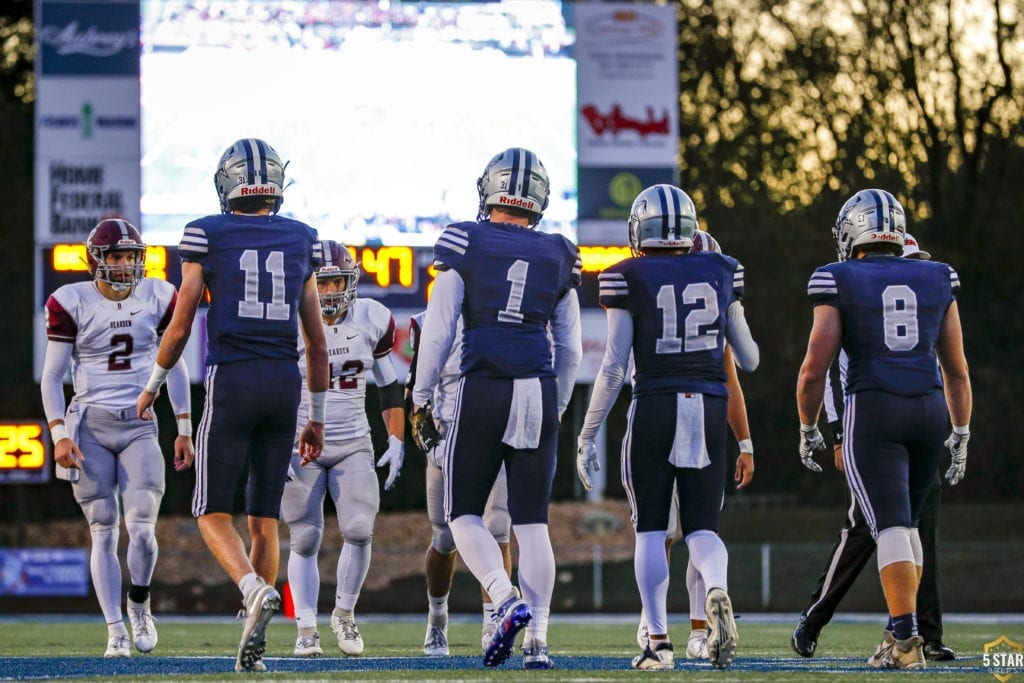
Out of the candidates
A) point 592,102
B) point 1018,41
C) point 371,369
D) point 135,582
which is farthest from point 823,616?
point 1018,41

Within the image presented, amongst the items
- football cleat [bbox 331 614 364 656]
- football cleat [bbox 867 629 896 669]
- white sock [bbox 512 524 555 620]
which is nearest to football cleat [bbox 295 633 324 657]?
football cleat [bbox 331 614 364 656]

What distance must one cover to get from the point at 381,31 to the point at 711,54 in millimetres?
9901

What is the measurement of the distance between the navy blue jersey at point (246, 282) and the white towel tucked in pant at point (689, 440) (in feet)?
4.98

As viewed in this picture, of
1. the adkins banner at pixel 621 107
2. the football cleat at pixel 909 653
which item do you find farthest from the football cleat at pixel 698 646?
the adkins banner at pixel 621 107

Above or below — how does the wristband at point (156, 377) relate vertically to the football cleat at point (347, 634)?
above

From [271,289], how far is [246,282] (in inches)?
4.0

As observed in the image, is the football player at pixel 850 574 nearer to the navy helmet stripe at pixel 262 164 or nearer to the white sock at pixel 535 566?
the white sock at pixel 535 566

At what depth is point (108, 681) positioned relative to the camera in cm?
619

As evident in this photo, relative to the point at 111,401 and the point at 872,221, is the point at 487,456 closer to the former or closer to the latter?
the point at 872,221

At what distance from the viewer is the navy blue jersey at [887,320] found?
691cm

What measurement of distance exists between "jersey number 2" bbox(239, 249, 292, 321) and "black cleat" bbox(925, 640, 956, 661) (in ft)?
11.0

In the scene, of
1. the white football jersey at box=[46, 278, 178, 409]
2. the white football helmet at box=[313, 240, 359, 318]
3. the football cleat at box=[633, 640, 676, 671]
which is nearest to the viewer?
the football cleat at box=[633, 640, 676, 671]

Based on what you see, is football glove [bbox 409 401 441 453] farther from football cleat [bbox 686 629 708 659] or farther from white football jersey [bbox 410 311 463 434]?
football cleat [bbox 686 629 708 659]

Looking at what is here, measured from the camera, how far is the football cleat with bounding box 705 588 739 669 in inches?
249
